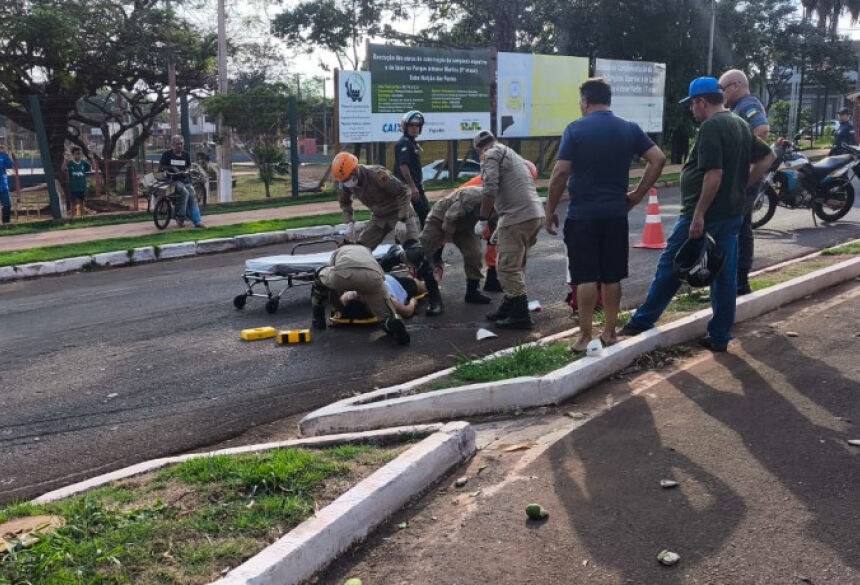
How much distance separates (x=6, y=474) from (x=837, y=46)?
4824 cm

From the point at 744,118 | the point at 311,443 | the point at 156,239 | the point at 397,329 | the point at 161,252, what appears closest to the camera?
the point at 311,443

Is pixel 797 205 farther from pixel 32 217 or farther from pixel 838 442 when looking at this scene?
pixel 32 217

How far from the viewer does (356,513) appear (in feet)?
11.6

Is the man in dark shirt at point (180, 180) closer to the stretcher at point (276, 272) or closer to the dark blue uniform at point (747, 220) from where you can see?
the stretcher at point (276, 272)

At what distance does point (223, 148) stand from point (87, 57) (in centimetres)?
565

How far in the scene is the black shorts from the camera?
18.7 feet

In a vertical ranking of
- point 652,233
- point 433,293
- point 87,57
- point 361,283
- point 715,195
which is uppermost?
point 87,57

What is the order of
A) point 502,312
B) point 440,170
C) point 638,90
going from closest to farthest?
point 502,312
point 440,170
point 638,90

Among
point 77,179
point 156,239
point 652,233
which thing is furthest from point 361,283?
point 77,179

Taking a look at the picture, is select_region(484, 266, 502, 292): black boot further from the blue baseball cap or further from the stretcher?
the blue baseball cap

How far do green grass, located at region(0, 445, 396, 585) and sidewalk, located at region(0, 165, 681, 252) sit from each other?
9717mm

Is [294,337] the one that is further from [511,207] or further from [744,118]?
[744,118]

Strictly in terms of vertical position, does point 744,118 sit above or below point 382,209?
above

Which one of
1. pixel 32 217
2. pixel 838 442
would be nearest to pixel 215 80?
pixel 32 217
